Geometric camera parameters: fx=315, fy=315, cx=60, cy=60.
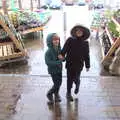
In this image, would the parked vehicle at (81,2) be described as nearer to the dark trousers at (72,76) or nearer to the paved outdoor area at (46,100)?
the paved outdoor area at (46,100)

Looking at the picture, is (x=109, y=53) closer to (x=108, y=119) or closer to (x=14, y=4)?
(x=108, y=119)

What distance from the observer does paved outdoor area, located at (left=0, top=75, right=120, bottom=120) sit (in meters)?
4.18

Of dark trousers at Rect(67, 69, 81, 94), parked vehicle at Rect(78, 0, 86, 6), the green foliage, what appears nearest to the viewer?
dark trousers at Rect(67, 69, 81, 94)

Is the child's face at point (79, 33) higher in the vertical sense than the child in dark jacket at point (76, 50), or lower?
higher

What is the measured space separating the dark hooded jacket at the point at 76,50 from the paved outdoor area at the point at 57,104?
58 centimetres

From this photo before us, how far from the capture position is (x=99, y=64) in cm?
724

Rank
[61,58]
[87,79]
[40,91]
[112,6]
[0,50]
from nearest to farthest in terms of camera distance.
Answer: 1. [61,58]
2. [40,91]
3. [87,79]
4. [0,50]
5. [112,6]

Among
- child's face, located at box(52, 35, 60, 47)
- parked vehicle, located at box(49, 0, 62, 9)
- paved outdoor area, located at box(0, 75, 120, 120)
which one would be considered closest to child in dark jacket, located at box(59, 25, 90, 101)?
child's face, located at box(52, 35, 60, 47)

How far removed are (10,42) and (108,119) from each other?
3630mm

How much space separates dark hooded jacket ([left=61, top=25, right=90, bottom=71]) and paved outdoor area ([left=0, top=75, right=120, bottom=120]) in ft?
1.91

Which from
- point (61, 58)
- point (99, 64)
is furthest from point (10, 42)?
point (61, 58)

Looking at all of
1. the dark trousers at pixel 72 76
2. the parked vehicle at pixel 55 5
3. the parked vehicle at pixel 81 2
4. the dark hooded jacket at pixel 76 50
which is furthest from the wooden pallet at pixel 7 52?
the parked vehicle at pixel 81 2

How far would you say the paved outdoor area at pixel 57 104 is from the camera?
13.7ft

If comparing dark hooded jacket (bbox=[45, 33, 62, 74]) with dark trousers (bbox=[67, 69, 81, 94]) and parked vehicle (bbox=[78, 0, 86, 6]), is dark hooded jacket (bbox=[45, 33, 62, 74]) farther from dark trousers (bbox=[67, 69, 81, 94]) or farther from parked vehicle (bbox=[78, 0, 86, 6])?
parked vehicle (bbox=[78, 0, 86, 6])
